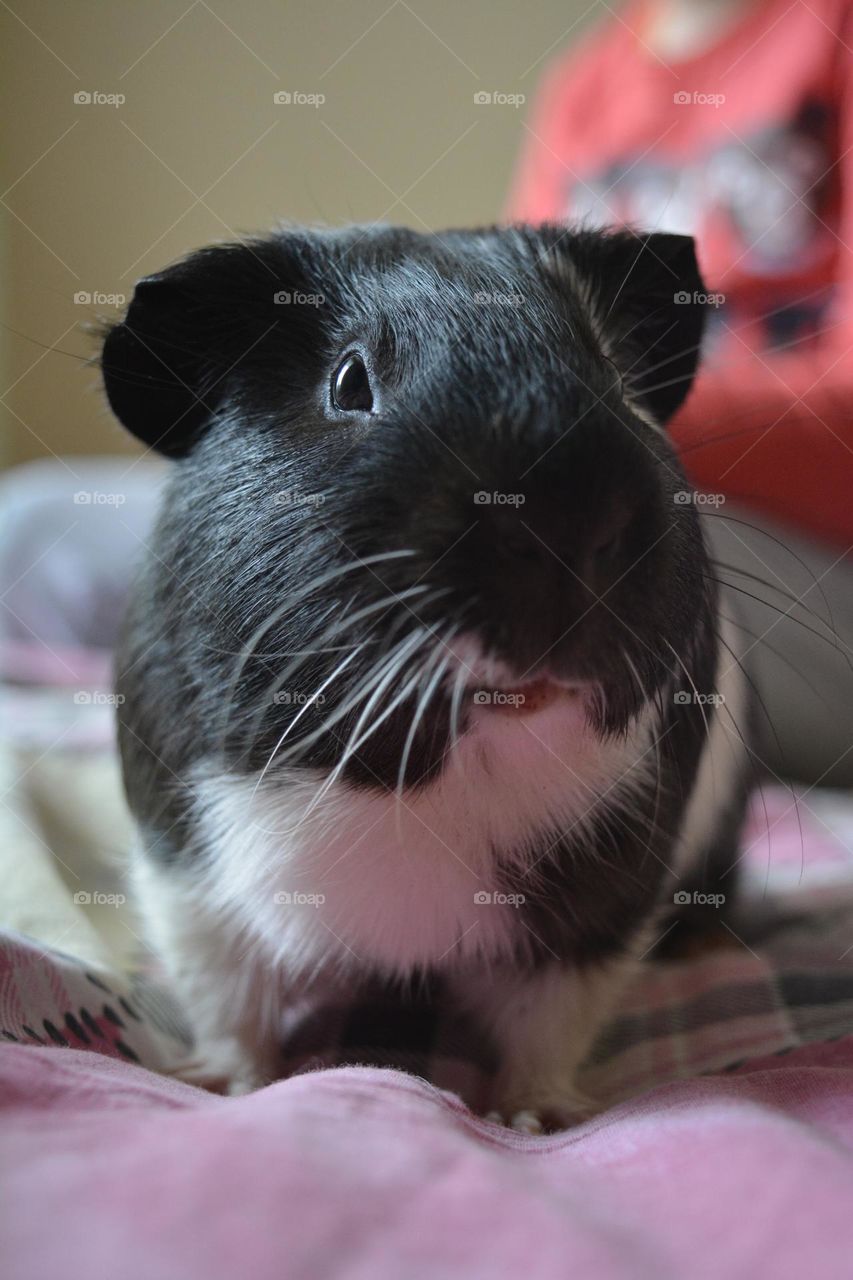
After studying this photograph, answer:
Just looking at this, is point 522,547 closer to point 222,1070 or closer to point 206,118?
point 222,1070

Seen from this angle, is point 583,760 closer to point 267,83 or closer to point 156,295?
point 156,295

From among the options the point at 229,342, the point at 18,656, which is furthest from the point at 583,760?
the point at 18,656

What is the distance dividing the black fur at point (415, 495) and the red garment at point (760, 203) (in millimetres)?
745

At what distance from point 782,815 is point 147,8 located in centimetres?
216

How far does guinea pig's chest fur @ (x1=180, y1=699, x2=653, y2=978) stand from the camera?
84 cm

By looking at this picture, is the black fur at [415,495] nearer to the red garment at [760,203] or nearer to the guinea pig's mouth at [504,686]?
the guinea pig's mouth at [504,686]

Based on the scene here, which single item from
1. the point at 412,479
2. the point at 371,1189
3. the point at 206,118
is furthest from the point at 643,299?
the point at 206,118

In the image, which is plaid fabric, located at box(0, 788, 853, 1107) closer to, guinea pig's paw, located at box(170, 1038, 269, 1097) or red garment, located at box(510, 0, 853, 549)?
guinea pig's paw, located at box(170, 1038, 269, 1097)

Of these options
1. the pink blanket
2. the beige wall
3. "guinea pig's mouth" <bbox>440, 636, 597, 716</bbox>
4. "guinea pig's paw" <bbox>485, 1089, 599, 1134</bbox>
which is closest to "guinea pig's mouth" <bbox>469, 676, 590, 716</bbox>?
"guinea pig's mouth" <bbox>440, 636, 597, 716</bbox>

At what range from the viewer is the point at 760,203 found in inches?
86.7

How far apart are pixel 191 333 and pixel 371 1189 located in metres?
0.75

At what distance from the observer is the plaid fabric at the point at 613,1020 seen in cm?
88

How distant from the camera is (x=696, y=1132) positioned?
2.16ft

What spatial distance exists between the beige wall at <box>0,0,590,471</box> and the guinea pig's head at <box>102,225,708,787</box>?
3.21 ft
